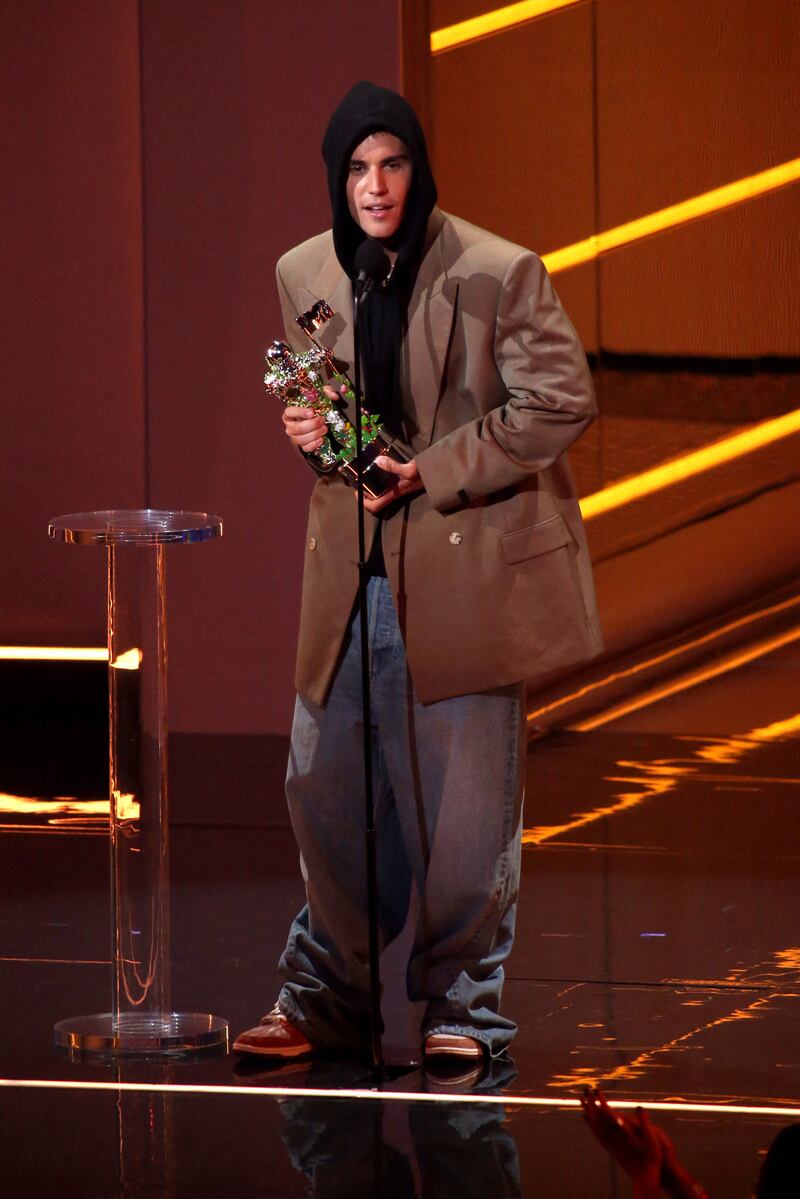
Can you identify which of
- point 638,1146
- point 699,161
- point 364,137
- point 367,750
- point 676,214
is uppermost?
point 699,161

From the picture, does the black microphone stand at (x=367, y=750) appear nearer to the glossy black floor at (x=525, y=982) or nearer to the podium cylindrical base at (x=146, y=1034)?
the glossy black floor at (x=525, y=982)

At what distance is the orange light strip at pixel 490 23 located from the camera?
5328mm

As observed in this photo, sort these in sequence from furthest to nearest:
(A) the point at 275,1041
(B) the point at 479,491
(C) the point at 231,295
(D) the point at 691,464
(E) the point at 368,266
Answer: (C) the point at 231,295 < (D) the point at 691,464 < (A) the point at 275,1041 < (B) the point at 479,491 < (E) the point at 368,266

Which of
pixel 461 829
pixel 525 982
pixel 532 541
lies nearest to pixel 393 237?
pixel 532 541

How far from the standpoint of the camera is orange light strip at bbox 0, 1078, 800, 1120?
10.5 ft

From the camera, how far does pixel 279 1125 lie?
318 centimetres

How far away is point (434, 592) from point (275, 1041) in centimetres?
82

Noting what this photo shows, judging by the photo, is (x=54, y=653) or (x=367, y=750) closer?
(x=367, y=750)

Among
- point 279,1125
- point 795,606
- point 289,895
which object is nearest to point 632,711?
point 795,606

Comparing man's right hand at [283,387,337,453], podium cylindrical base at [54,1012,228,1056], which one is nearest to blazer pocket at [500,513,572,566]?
man's right hand at [283,387,337,453]

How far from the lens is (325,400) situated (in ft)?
11.2

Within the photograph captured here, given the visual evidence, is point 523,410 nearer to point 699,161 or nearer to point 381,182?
point 381,182

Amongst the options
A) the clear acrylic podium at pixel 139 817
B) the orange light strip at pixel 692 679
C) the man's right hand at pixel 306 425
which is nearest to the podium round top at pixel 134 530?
the clear acrylic podium at pixel 139 817

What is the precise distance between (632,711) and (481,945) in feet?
7.06
